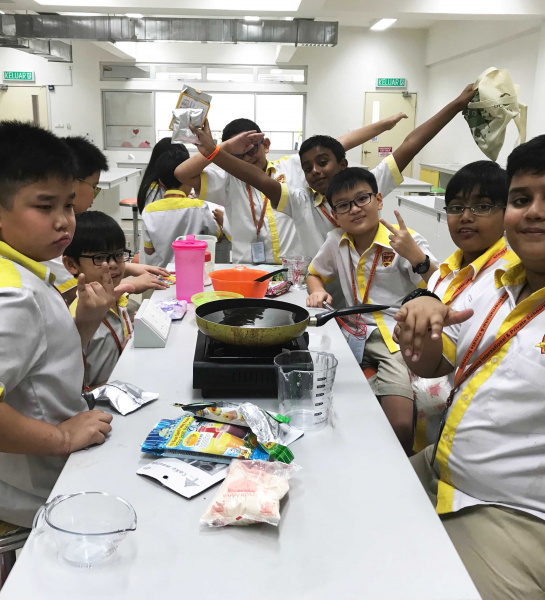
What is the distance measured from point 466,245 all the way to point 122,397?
1.23m

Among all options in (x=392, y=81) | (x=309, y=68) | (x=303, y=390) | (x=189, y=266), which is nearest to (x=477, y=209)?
(x=303, y=390)

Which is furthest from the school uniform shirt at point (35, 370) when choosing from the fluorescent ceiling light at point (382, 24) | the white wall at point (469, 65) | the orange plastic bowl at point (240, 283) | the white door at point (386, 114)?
the white door at point (386, 114)

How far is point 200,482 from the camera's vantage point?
949mm

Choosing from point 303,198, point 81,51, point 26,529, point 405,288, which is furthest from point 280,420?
point 81,51

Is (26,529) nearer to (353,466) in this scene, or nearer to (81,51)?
(353,466)

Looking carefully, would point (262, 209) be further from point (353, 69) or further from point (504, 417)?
point (353, 69)

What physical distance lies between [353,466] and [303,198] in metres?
1.93

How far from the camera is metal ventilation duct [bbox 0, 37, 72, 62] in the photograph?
650cm

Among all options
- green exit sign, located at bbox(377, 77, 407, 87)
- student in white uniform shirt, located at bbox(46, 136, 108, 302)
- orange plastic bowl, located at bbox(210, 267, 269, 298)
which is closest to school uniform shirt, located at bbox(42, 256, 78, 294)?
student in white uniform shirt, located at bbox(46, 136, 108, 302)

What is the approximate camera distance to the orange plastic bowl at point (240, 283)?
196 cm

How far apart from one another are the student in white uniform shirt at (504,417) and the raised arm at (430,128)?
1.19 metres

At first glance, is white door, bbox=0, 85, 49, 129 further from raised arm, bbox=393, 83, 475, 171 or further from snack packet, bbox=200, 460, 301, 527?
snack packet, bbox=200, 460, 301, 527

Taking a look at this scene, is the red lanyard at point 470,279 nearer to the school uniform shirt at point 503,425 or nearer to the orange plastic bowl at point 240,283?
the school uniform shirt at point 503,425

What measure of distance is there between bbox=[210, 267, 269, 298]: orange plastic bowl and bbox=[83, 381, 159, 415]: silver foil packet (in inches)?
29.2
